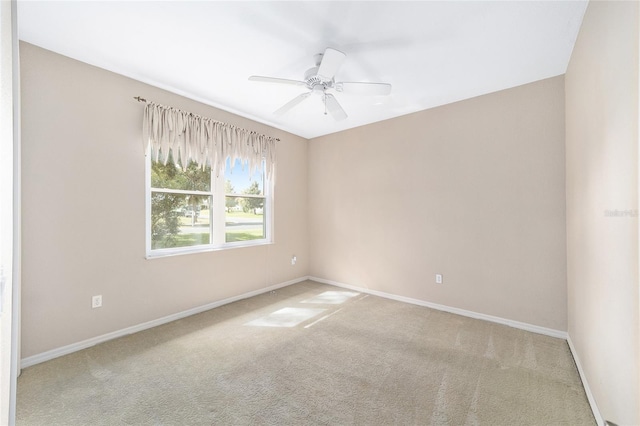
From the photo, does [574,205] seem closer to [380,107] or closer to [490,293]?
[490,293]

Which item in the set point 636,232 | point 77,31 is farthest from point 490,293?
point 77,31

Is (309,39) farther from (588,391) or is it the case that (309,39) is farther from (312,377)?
(588,391)

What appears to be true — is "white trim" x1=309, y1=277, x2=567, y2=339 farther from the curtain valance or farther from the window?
Answer: the curtain valance

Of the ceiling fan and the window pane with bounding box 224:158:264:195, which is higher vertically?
the ceiling fan

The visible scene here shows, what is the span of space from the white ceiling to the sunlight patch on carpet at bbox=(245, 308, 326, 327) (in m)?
2.67

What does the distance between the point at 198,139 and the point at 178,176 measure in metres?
0.52

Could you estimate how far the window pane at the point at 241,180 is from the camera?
3.74 meters

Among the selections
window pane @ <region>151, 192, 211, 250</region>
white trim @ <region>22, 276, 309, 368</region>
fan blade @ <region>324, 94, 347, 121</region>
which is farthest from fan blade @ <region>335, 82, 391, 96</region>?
white trim @ <region>22, 276, 309, 368</region>

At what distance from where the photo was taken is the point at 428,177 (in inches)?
138

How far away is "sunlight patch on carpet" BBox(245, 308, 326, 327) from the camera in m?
2.98

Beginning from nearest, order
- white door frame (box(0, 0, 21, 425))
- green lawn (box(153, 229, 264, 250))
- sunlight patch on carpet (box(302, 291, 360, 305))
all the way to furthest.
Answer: white door frame (box(0, 0, 21, 425))
green lawn (box(153, 229, 264, 250))
sunlight patch on carpet (box(302, 291, 360, 305))

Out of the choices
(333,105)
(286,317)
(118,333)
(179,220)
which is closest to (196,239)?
(179,220)

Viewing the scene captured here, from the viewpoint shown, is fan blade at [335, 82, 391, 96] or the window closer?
fan blade at [335, 82, 391, 96]

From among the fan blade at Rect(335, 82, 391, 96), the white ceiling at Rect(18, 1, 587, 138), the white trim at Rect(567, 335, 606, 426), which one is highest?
the white ceiling at Rect(18, 1, 587, 138)
